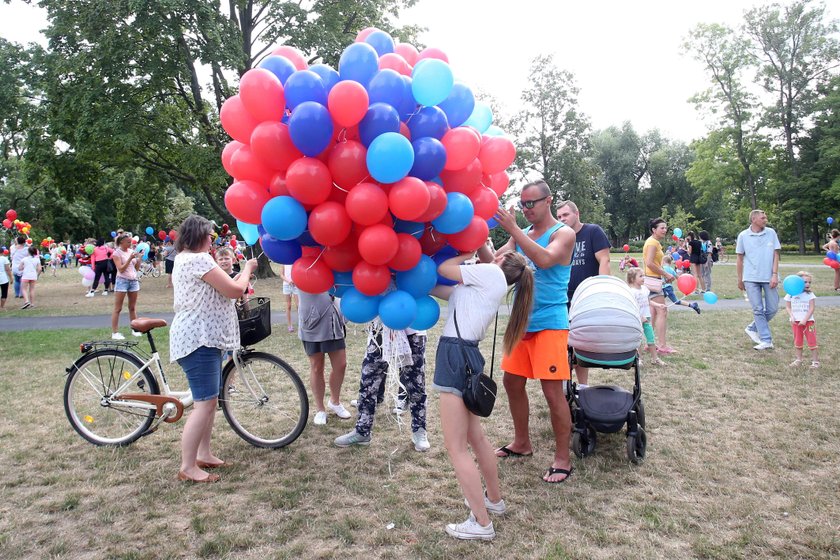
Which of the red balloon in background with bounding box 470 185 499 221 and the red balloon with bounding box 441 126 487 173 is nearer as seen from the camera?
the red balloon with bounding box 441 126 487 173

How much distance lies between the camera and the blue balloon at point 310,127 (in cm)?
268

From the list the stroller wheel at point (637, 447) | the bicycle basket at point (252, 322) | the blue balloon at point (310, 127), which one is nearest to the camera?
the blue balloon at point (310, 127)

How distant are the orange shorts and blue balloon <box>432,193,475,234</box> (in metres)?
1.15

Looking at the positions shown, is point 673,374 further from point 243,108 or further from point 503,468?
point 243,108

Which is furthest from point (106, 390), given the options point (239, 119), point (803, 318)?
point (803, 318)

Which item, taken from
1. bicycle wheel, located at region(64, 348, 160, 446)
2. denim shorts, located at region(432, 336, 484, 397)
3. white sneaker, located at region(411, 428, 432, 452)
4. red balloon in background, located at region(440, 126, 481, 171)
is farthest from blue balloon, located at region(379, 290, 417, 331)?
bicycle wheel, located at region(64, 348, 160, 446)

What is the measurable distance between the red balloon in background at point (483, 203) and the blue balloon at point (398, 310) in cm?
70

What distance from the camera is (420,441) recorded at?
443cm

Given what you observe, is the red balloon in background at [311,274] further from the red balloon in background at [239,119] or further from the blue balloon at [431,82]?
the blue balloon at [431,82]

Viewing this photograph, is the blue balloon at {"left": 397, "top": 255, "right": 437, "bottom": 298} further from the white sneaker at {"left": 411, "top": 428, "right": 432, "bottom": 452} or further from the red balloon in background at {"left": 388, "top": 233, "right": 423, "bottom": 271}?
the white sneaker at {"left": 411, "top": 428, "right": 432, "bottom": 452}

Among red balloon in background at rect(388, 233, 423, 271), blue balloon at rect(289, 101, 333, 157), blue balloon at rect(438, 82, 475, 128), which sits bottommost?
red balloon in background at rect(388, 233, 423, 271)

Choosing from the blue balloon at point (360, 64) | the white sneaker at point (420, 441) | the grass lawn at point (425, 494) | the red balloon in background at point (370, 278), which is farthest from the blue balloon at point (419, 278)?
the white sneaker at point (420, 441)

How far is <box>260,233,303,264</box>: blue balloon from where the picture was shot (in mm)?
3184

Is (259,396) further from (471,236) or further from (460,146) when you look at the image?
(460,146)
